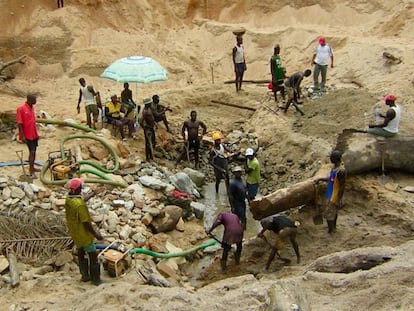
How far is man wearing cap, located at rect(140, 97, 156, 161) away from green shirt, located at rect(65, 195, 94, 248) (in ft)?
16.8

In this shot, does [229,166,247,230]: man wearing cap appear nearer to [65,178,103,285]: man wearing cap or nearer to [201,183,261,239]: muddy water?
[201,183,261,239]: muddy water

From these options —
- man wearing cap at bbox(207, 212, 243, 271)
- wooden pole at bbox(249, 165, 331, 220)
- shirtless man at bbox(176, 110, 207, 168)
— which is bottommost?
man wearing cap at bbox(207, 212, 243, 271)

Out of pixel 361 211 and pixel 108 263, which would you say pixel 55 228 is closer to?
pixel 108 263

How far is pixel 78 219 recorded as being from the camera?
298 inches

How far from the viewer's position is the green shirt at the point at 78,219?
24.7 feet

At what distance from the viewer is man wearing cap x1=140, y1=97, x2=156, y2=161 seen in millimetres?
12570

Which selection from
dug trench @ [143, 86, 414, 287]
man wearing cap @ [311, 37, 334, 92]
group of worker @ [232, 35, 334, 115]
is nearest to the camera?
dug trench @ [143, 86, 414, 287]

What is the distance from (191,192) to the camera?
1194 centimetres

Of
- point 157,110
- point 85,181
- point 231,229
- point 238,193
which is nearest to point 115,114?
point 157,110

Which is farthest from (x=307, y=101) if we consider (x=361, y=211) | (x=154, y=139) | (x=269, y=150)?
(x=361, y=211)

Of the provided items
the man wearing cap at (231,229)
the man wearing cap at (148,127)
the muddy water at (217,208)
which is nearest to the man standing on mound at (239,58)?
the man wearing cap at (148,127)

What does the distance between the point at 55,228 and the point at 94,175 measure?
2338mm

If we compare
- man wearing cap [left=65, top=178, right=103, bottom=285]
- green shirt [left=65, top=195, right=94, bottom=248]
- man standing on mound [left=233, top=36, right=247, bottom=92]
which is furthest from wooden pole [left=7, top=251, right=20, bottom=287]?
man standing on mound [left=233, top=36, right=247, bottom=92]

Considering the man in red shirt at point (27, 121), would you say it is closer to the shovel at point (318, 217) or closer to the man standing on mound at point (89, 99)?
the man standing on mound at point (89, 99)
